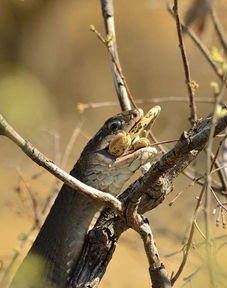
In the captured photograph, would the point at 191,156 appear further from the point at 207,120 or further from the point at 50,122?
the point at 50,122

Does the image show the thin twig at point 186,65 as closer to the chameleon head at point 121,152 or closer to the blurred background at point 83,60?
the chameleon head at point 121,152

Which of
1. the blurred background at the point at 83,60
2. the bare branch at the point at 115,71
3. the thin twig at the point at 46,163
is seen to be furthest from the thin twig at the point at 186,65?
the blurred background at the point at 83,60

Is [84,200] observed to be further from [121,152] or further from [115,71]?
[115,71]

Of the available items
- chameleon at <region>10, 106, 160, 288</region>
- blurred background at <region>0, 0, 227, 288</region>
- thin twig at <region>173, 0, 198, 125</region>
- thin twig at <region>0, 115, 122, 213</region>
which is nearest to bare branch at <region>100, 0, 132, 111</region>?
chameleon at <region>10, 106, 160, 288</region>

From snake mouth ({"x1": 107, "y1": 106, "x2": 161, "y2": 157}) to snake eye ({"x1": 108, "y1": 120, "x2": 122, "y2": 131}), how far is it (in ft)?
0.19

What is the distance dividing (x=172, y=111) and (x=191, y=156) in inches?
241

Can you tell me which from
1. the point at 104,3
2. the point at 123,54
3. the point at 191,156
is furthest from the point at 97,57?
the point at 191,156

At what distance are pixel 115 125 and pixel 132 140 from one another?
13 centimetres

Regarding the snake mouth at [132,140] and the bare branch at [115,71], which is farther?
the bare branch at [115,71]

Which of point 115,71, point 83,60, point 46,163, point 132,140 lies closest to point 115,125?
point 132,140

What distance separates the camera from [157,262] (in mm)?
2572

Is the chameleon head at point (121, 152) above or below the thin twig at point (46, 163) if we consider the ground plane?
above

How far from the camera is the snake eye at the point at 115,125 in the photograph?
124 inches

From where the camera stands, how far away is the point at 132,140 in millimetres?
3082
